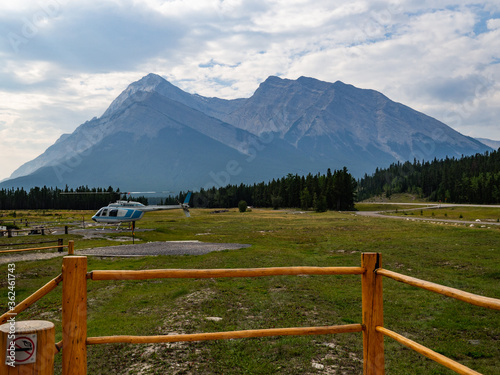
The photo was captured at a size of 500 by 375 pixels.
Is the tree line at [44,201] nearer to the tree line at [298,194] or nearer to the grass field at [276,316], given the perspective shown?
the tree line at [298,194]

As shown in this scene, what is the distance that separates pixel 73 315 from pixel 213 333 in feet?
5.33

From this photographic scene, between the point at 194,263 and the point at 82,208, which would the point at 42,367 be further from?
the point at 82,208

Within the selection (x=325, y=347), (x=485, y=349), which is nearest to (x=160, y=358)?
(x=325, y=347)

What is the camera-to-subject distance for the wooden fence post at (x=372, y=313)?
4.60 meters

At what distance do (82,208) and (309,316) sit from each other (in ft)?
502

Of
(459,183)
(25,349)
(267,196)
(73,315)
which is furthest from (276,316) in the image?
(459,183)

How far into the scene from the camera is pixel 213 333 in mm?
4395

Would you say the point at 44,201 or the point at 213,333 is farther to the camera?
the point at 44,201

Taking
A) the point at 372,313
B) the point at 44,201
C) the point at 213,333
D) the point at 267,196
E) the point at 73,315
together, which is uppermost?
the point at 267,196

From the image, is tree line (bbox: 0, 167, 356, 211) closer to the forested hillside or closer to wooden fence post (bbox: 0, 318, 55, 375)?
Answer: the forested hillside

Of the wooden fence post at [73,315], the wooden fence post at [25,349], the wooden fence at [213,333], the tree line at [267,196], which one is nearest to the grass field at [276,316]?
the wooden fence at [213,333]

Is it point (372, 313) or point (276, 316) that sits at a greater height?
point (372, 313)

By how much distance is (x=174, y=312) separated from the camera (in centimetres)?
1147

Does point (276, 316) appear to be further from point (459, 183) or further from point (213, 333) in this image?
point (459, 183)
